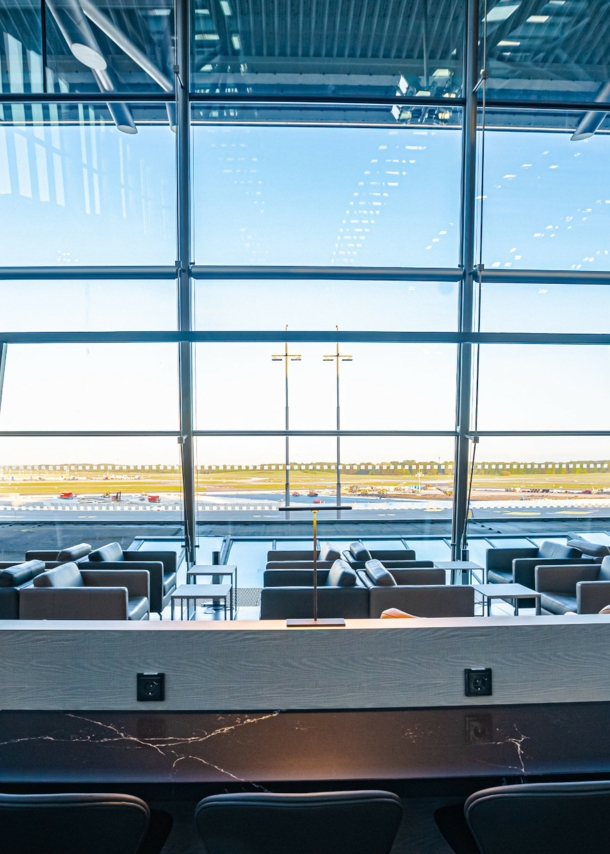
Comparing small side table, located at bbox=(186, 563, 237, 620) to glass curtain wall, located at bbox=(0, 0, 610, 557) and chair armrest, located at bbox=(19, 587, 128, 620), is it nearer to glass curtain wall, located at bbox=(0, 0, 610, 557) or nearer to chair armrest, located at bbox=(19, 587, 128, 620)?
glass curtain wall, located at bbox=(0, 0, 610, 557)

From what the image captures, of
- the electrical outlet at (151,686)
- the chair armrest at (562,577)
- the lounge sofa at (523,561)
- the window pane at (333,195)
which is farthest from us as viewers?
the window pane at (333,195)

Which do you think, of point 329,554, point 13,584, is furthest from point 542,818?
point 13,584

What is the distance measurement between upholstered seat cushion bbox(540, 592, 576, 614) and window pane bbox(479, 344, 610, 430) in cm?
199

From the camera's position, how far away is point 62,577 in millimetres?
4395

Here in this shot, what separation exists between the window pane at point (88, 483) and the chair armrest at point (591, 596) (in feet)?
13.9

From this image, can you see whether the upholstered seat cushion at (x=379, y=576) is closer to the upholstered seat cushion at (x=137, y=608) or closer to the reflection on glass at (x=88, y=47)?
the upholstered seat cushion at (x=137, y=608)

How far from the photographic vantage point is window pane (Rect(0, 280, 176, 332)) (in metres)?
5.67

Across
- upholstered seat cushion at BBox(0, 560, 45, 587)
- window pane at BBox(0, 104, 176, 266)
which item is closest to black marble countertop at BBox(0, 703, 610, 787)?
upholstered seat cushion at BBox(0, 560, 45, 587)

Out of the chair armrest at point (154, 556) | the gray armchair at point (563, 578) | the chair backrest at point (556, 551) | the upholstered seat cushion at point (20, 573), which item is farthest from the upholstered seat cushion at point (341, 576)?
the upholstered seat cushion at point (20, 573)

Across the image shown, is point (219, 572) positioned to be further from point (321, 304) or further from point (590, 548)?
point (590, 548)

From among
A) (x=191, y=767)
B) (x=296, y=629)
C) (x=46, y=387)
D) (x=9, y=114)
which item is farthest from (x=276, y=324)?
(x=191, y=767)

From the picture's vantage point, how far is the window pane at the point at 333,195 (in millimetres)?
5723

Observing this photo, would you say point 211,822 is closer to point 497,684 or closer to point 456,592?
point 497,684

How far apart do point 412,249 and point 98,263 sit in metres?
3.56
